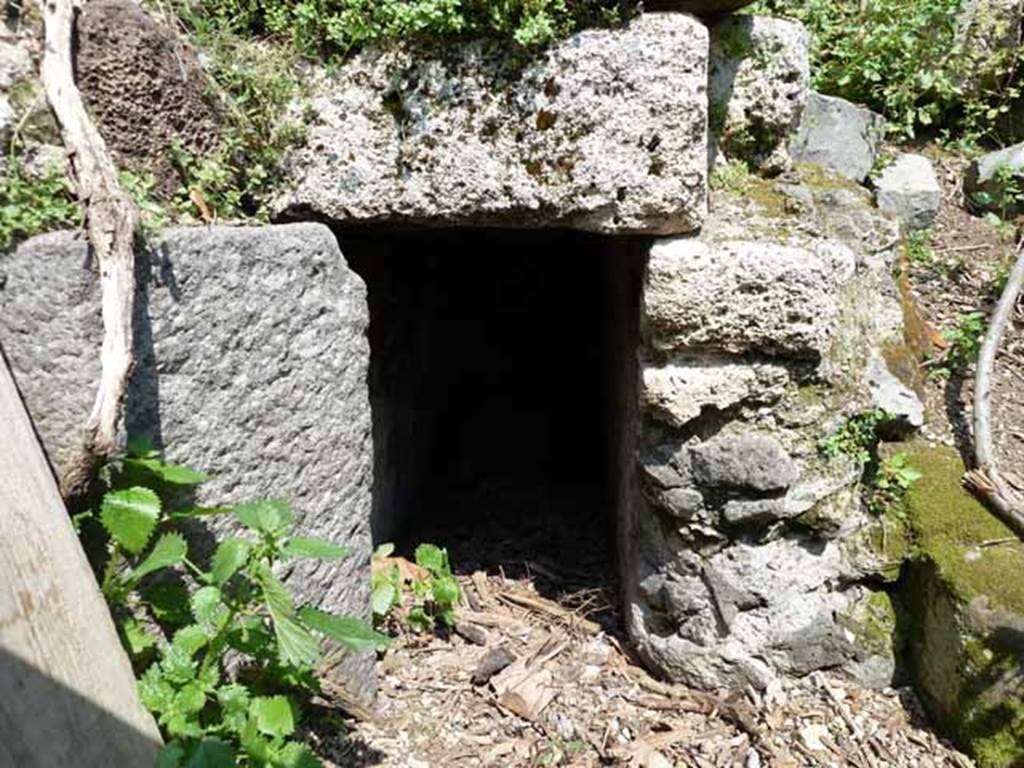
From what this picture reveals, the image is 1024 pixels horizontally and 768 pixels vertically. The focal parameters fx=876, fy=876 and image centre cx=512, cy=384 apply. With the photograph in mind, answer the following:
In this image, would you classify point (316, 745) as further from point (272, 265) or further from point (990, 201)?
point (990, 201)

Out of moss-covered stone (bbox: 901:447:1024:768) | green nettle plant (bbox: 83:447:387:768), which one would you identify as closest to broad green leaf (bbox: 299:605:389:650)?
green nettle plant (bbox: 83:447:387:768)

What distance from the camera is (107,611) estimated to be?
1524 mm

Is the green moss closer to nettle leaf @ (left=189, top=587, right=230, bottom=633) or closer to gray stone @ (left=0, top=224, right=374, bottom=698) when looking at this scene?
gray stone @ (left=0, top=224, right=374, bottom=698)

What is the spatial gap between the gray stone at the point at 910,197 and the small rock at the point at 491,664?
1.79 m

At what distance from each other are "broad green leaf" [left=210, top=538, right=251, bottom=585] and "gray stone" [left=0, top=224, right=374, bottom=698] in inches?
6.7

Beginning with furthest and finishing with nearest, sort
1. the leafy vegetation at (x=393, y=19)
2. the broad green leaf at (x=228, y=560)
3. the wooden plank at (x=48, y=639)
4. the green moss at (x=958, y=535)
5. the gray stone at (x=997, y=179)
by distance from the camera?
the gray stone at (x=997, y=179) → the green moss at (x=958, y=535) → the leafy vegetation at (x=393, y=19) → the broad green leaf at (x=228, y=560) → the wooden plank at (x=48, y=639)

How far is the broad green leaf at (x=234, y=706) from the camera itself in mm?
1625

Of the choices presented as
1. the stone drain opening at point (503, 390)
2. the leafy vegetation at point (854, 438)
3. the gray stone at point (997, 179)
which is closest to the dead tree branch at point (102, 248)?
the stone drain opening at point (503, 390)

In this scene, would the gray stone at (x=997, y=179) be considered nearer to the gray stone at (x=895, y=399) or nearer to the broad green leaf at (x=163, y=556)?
the gray stone at (x=895, y=399)

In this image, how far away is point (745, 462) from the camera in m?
2.09

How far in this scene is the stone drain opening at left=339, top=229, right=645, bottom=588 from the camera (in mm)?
2838

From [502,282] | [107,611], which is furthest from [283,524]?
[502,282]

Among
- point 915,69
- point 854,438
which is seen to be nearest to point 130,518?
point 854,438

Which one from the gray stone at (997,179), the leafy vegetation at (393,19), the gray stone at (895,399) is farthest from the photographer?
the gray stone at (997,179)
